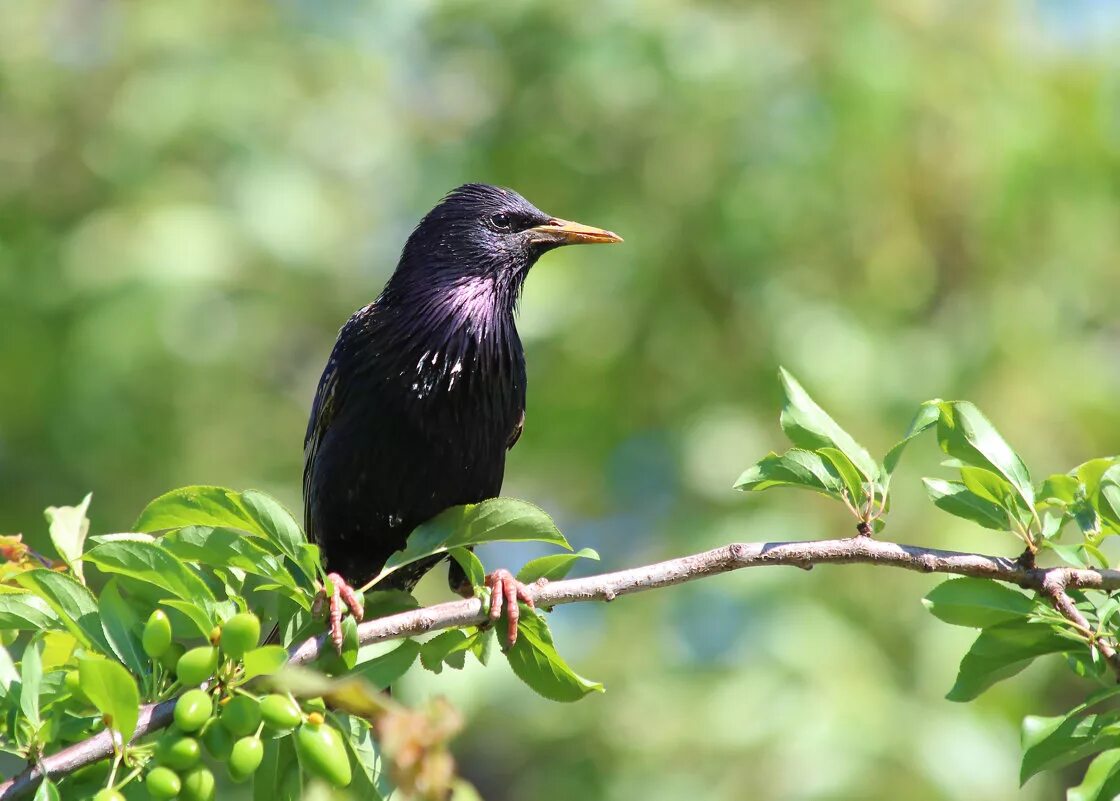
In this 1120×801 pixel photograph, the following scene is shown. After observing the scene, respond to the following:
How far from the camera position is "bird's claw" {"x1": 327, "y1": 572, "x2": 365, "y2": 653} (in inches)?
91.7

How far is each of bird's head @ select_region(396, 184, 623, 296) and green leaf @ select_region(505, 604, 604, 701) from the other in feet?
5.36

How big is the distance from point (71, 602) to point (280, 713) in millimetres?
491

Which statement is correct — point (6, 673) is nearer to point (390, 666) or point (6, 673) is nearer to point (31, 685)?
point (31, 685)

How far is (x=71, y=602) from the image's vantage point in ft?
7.34

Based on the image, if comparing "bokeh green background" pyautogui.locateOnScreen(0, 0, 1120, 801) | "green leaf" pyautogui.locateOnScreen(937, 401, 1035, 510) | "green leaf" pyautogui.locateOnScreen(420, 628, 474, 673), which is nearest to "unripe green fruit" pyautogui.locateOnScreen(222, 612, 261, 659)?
"green leaf" pyautogui.locateOnScreen(420, 628, 474, 673)

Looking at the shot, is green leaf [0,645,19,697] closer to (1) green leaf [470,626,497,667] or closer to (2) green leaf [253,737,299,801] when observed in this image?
(2) green leaf [253,737,299,801]

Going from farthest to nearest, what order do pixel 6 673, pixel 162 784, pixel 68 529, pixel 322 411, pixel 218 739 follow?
pixel 322 411 → pixel 68 529 → pixel 6 673 → pixel 218 739 → pixel 162 784

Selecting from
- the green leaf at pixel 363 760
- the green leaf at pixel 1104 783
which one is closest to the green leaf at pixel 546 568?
the green leaf at pixel 363 760

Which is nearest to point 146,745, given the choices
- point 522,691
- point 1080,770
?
point 522,691

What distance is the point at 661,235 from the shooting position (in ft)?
22.4

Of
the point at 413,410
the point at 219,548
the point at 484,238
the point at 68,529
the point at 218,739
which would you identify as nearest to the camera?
the point at 218,739

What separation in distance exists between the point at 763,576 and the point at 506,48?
3.19 metres

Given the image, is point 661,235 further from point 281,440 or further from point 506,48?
point 281,440

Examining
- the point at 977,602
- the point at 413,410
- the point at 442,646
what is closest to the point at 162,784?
the point at 442,646
